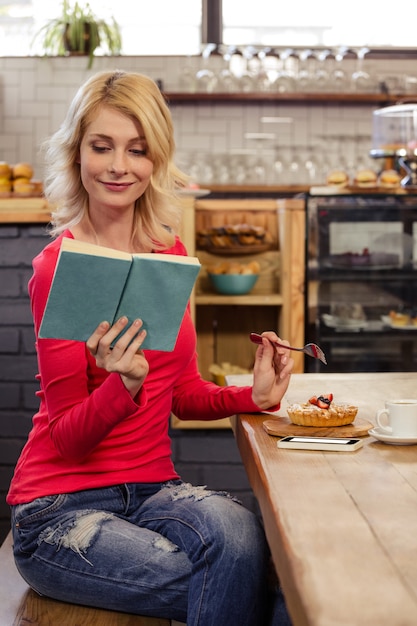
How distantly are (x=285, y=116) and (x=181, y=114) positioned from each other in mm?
657

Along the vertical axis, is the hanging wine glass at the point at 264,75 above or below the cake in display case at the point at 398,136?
above

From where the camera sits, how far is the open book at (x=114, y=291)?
4.73ft

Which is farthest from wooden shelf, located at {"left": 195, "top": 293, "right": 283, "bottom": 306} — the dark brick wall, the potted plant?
the potted plant

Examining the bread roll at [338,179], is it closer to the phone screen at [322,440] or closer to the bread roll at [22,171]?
the bread roll at [22,171]

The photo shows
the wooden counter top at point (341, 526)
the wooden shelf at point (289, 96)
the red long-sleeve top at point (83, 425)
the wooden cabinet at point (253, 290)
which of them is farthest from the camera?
the wooden shelf at point (289, 96)

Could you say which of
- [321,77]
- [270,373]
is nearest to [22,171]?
[270,373]

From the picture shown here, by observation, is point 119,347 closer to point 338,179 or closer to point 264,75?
point 338,179

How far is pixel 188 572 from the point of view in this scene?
62.7 inches

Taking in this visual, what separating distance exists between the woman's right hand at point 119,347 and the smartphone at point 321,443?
29 cm

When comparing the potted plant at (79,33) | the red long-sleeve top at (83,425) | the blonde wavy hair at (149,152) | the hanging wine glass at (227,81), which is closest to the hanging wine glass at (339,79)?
the hanging wine glass at (227,81)

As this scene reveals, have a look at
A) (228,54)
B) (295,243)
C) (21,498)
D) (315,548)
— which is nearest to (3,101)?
(228,54)

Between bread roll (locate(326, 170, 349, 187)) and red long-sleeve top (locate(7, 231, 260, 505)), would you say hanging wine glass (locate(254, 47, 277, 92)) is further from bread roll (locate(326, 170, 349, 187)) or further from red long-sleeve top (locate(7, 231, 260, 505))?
red long-sleeve top (locate(7, 231, 260, 505))

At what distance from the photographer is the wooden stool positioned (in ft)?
5.32

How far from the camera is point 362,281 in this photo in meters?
3.91
